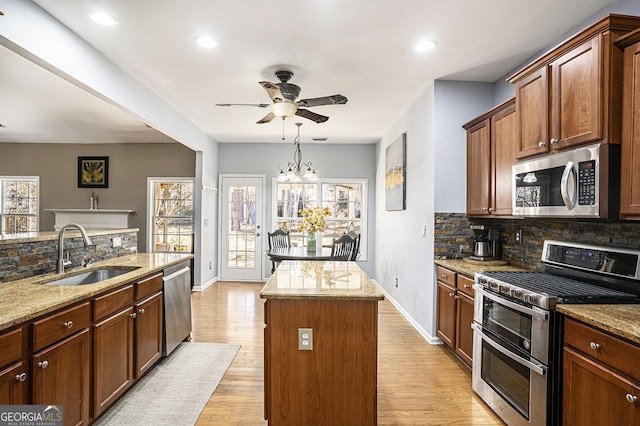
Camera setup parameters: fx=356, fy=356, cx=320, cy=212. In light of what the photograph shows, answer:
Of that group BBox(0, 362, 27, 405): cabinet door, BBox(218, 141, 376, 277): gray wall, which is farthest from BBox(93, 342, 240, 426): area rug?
BBox(218, 141, 376, 277): gray wall

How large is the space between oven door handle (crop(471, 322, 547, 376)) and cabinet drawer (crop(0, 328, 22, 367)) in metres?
2.51

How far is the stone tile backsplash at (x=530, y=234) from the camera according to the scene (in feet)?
7.09

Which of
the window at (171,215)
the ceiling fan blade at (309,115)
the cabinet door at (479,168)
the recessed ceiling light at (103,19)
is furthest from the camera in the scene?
the window at (171,215)

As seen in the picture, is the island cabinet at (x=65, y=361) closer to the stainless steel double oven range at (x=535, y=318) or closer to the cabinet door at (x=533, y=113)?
the stainless steel double oven range at (x=535, y=318)

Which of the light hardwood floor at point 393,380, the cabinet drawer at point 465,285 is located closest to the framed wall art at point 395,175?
the light hardwood floor at point 393,380

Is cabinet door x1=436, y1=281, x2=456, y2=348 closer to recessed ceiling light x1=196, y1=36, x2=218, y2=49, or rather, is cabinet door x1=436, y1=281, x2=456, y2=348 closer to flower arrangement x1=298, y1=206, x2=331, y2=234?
flower arrangement x1=298, y1=206, x2=331, y2=234

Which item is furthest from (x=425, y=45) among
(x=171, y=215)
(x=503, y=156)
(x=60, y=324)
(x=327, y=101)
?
(x=171, y=215)

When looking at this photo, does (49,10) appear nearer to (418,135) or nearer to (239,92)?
(239,92)

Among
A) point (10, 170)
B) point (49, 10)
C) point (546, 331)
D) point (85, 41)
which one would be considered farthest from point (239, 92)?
point (10, 170)

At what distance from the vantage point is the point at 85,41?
2814 millimetres

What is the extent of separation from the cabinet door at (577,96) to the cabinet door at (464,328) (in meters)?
1.39

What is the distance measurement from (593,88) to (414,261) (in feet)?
8.53

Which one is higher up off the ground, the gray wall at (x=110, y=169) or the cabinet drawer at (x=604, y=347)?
the gray wall at (x=110, y=169)

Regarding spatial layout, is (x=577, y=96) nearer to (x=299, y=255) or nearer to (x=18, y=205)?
(x=299, y=255)
